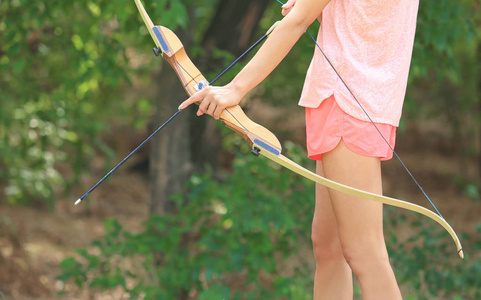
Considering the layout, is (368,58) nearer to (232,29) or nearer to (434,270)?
(434,270)

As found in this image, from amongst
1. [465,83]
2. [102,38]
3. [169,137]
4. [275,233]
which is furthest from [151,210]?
[465,83]

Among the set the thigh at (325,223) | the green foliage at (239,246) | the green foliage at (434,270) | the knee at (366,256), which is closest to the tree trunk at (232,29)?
the green foliage at (239,246)

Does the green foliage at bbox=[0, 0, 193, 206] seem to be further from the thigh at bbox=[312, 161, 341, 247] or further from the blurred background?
the thigh at bbox=[312, 161, 341, 247]

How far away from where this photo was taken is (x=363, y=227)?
1.70 metres

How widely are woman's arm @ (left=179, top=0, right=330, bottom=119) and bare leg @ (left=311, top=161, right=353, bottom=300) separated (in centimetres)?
39

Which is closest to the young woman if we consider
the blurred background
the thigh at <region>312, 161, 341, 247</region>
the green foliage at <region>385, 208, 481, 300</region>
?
the thigh at <region>312, 161, 341, 247</region>

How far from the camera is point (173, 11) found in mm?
2992

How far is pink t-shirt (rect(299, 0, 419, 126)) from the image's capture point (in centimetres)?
168

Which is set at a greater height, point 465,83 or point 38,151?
point 38,151

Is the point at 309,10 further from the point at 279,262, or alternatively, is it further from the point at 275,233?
the point at 279,262

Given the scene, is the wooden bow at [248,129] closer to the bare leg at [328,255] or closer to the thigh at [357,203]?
the thigh at [357,203]

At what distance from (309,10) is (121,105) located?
5.54 m

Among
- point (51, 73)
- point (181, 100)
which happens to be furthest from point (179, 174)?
point (51, 73)

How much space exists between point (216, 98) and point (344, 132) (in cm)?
34
